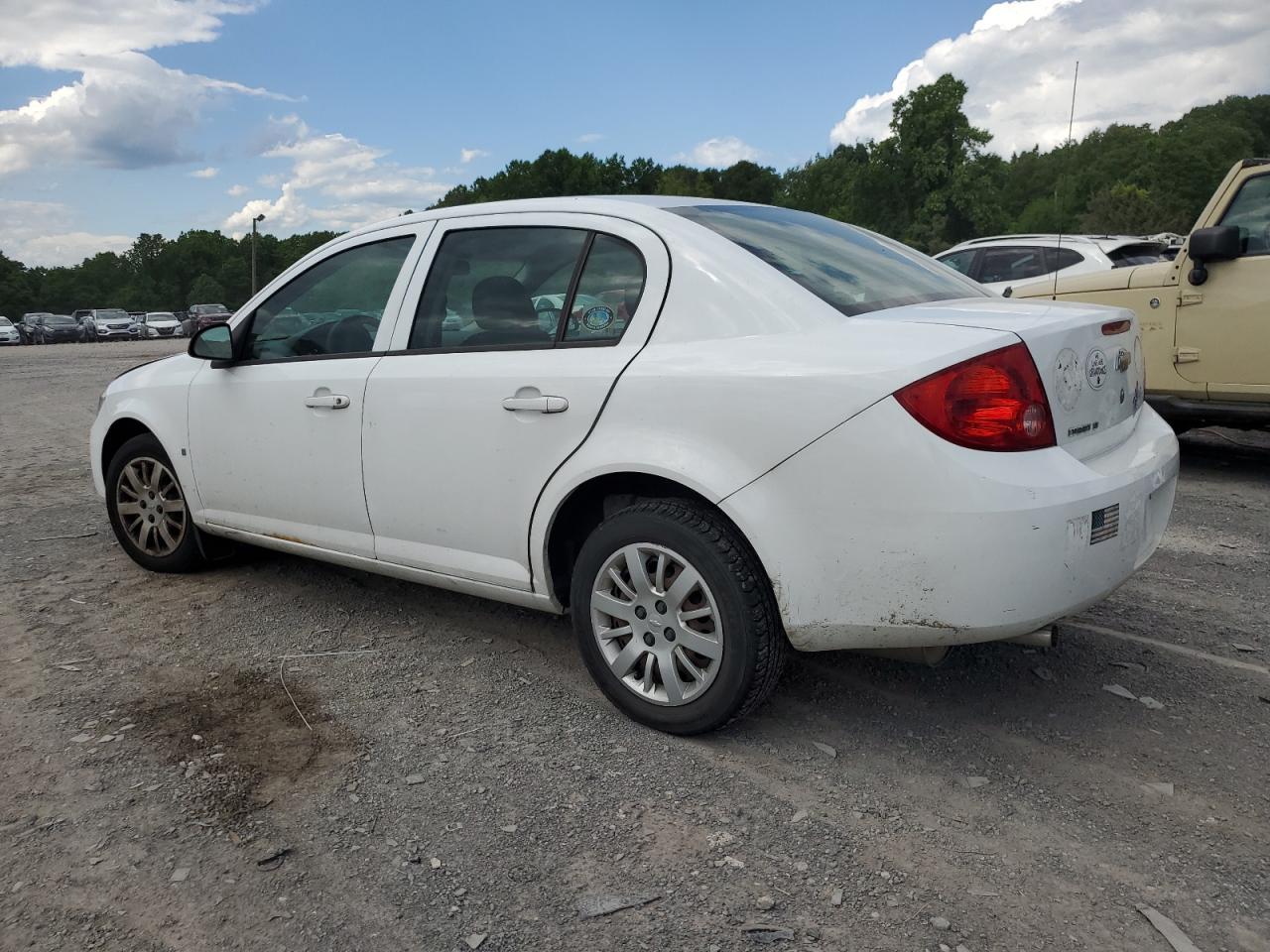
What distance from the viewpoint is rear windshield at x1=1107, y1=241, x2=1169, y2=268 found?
973cm

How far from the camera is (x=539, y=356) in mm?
3457

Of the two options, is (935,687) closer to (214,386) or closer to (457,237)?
(457,237)

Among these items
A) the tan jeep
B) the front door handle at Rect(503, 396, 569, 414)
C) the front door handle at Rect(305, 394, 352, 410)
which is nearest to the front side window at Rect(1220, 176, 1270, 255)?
the tan jeep

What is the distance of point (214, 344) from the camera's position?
4.47 meters

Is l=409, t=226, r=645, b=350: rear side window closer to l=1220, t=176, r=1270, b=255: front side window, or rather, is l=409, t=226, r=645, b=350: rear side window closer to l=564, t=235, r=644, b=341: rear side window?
l=564, t=235, r=644, b=341: rear side window

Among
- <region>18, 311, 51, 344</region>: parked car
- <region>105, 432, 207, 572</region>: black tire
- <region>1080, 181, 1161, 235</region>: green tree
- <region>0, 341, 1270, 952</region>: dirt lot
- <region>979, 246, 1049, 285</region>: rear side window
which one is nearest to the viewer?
<region>0, 341, 1270, 952</region>: dirt lot

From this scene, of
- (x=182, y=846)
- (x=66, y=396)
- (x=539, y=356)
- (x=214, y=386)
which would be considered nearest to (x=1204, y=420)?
(x=539, y=356)

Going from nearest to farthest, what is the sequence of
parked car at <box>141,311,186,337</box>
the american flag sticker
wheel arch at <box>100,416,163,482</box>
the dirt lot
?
the dirt lot
the american flag sticker
wheel arch at <box>100,416,163,482</box>
parked car at <box>141,311,186,337</box>

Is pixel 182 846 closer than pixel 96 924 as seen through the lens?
No

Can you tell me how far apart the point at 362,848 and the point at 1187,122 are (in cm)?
9661

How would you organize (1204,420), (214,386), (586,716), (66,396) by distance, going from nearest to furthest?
(586,716), (214,386), (1204,420), (66,396)

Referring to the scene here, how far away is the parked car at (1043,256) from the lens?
9.73 meters

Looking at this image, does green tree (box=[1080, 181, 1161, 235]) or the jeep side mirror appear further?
green tree (box=[1080, 181, 1161, 235])

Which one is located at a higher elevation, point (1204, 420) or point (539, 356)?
point (539, 356)
